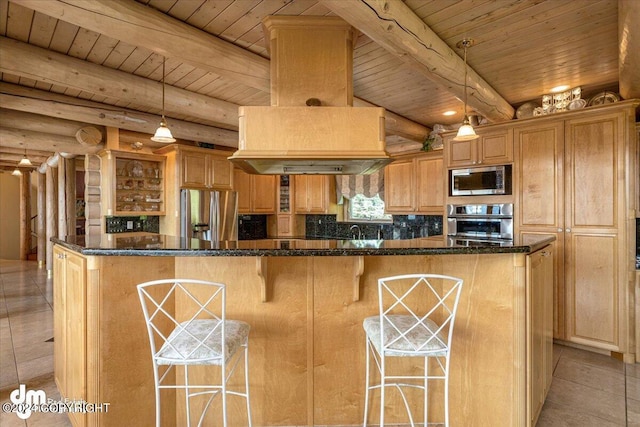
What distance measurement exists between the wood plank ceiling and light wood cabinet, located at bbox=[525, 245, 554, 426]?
4.72 ft

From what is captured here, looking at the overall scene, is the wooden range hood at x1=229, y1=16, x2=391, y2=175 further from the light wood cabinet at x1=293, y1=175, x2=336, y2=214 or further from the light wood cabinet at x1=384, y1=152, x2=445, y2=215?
the light wood cabinet at x1=293, y1=175, x2=336, y2=214

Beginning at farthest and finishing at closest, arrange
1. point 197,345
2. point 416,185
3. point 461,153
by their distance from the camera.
A: point 416,185, point 461,153, point 197,345

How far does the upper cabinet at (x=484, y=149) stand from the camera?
367cm

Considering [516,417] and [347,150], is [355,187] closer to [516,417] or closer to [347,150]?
[347,150]

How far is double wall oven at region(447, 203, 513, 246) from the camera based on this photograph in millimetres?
3641

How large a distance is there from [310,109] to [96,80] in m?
2.08

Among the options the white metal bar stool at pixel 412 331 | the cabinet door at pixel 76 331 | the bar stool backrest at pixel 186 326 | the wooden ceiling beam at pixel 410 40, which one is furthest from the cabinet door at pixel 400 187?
the cabinet door at pixel 76 331

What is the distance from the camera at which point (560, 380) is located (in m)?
2.73

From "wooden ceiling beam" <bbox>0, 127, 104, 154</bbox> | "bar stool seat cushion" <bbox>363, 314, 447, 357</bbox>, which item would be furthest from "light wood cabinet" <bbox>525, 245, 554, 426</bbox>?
"wooden ceiling beam" <bbox>0, 127, 104, 154</bbox>

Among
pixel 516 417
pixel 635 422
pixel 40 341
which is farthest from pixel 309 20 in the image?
pixel 40 341

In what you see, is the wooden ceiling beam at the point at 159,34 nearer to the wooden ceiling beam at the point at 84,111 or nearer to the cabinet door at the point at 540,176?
the wooden ceiling beam at the point at 84,111

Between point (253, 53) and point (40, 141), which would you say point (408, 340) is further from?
point (40, 141)

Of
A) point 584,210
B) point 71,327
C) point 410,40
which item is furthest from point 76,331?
point 584,210

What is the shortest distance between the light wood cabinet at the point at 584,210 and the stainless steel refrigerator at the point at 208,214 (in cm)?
394
